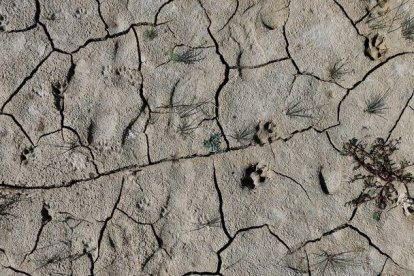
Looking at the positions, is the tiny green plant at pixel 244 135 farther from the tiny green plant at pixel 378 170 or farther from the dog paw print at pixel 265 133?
the tiny green plant at pixel 378 170

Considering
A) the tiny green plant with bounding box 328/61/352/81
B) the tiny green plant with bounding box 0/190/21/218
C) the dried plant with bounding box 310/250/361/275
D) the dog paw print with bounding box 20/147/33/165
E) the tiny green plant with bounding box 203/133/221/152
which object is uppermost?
the tiny green plant with bounding box 328/61/352/81

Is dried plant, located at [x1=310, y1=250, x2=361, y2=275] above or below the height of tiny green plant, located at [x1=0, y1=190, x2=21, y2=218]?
below

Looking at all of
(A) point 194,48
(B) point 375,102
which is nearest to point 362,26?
(B) point 375,102

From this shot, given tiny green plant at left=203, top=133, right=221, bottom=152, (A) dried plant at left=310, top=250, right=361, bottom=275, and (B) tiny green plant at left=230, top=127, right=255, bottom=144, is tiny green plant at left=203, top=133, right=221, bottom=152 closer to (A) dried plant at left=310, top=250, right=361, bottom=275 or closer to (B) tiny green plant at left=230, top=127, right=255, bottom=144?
(B) tiny green plant at left=230, top=127, right=255, bottom=144

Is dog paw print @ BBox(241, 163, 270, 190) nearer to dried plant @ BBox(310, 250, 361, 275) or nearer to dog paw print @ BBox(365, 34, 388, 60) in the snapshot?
dried plant @ BBox(310, 250, 361, 275)

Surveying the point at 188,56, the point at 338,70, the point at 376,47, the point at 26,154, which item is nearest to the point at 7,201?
the point at 26,154

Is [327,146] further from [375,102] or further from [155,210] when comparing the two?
[155,210]

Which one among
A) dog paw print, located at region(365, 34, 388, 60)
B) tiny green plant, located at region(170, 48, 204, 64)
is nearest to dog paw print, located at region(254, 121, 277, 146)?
tiny green plant, located at region(170, 48, 204, 64)
